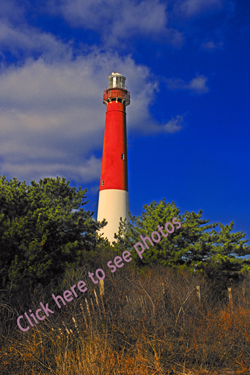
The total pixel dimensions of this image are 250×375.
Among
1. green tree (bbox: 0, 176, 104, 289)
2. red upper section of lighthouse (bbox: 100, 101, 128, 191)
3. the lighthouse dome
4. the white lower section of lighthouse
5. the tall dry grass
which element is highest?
the lighthouse dome

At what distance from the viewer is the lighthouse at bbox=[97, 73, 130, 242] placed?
2941 centimetres

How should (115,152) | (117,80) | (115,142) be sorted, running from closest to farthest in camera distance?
1. (115,152)
2. (115,142)
3. (117,80)

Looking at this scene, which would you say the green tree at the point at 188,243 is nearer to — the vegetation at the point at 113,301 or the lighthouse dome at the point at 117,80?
the vegetation at the point at 113,301

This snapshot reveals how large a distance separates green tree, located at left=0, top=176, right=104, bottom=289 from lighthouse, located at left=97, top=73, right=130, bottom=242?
8.02 meters

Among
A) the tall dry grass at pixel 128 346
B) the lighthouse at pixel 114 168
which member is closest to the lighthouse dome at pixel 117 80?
the lighthouse at pixel 114 168

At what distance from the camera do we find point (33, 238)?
1336cm

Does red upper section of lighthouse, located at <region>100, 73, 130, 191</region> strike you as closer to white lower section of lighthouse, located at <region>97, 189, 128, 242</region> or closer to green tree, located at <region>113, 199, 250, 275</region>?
white lower section of lighthouse, located at <region>97, 189, 128, 242</region>

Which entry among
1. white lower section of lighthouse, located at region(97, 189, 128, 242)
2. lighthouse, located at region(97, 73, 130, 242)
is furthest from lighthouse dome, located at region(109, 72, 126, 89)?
white lower section of lighthouse, located at region(97, 189, 128, 242)

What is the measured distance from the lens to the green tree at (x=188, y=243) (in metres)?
21.5

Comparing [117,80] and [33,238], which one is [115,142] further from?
[33,238]

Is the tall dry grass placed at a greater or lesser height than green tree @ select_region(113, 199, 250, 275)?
lesser

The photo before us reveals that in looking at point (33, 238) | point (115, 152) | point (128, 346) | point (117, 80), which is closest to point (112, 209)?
point (115, 152)

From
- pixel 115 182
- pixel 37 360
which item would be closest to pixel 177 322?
pixel 37 360

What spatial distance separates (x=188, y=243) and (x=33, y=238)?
43.5ft
